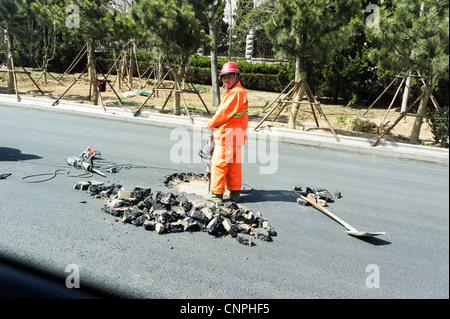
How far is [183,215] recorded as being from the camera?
4.75 m

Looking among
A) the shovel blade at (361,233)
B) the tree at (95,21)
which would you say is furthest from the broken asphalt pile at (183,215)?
the tree at (95,21)

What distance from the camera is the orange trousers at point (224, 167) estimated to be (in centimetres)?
525

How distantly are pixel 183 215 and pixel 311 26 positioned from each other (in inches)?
305

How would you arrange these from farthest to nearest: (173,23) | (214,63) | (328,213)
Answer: (214,63) < (173,23) < (328,213)

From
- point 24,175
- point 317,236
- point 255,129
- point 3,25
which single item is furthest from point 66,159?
point 3,25

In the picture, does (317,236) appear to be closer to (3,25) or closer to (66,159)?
(66,159)

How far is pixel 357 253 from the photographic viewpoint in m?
4.00

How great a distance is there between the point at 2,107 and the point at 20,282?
15.0m

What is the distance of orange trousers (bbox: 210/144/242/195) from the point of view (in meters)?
5.25

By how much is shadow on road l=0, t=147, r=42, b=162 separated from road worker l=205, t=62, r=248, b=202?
394cm

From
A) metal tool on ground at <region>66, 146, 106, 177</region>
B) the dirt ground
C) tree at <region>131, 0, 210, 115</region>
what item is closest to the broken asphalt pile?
metal tool on ground at <region>66, 146, 106, 177</region>

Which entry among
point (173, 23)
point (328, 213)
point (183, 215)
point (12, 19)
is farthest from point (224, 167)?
point (12, 19)

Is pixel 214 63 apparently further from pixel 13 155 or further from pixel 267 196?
pixel 267 196

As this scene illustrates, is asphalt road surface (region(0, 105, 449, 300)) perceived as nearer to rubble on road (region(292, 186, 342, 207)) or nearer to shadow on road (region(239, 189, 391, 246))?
shadow on road (region(239, 189, 391, 246))
